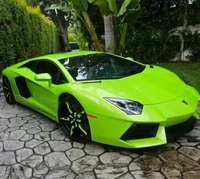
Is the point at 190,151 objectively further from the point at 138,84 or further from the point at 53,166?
the point at 53,166

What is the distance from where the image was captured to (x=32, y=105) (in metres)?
3.81

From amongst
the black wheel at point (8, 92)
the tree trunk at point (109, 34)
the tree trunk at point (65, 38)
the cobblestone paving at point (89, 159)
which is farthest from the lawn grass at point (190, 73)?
the tree trunk at point (65, 38)

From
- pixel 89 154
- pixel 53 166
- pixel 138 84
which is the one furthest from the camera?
pixel 138 84

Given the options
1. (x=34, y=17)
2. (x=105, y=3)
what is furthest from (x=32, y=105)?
(x=34, y=17)

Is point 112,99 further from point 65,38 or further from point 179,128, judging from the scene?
point 65,38

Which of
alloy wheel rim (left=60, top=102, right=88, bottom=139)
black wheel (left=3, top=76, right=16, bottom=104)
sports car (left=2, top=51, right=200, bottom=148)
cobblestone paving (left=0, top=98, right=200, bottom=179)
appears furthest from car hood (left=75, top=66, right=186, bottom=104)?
black wheel (left=3, top=76, right=16, bottom=104)

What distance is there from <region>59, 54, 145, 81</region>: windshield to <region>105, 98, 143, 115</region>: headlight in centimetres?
64

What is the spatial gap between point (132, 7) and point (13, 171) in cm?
488

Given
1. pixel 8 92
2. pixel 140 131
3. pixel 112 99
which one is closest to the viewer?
pixel 140 131

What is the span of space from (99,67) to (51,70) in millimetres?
747

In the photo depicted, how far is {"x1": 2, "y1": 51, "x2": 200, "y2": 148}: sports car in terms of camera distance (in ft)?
7.75

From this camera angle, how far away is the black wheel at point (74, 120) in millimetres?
2749

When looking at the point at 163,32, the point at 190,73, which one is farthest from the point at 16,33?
the point at 190,73

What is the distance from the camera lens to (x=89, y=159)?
8.34 feet
